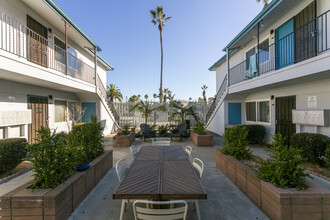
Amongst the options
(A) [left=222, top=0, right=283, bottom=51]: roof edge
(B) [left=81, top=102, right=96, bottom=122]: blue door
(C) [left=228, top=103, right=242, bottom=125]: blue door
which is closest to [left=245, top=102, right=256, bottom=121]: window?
(C) [left=228, top=103, right=242, bottom=125]: blue door

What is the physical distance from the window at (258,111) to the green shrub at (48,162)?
8.91 m

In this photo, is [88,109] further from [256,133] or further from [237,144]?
[256,133]

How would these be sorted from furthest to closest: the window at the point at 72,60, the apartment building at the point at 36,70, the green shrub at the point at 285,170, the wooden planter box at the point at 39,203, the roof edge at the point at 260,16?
the window at the point at 72,60, the roof edge at the point at 260,16, the apartment building at the point at 36,70, the green shrub at the point at 285,170, the wooden planter box at the point at 39,203

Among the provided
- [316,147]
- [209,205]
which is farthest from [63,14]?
[316,147]

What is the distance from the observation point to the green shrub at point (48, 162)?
2.38 m

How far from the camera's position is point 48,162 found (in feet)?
7.96

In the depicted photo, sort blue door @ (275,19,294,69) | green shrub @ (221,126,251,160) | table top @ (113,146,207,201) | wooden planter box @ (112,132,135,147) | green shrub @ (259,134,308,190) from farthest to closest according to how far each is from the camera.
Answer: wooden planter box @ (112,132,135,147) → blue door @ (275,19,294,69) → green shrub @ (221,126,251,160) → green shrub @ (259,134,308,190) → table top @ (113,146,207,201)

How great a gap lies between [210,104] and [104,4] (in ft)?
35.2

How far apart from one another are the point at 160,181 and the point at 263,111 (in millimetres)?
8222

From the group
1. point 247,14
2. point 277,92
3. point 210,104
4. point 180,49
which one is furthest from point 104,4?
point 277,92

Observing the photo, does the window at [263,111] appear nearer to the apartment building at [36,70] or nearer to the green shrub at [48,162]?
the green shrub at [48,162]

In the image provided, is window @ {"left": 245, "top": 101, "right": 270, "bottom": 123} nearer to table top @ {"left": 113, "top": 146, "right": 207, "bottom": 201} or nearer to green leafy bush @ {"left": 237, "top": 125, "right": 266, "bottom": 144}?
green leafy bush @ {"left": 237, "top": 125, "right": 266, "bottom": 144}

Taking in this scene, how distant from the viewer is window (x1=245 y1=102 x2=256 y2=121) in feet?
29.8

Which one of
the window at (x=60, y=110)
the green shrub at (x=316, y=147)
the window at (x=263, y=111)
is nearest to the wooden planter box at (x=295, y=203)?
the green shrub at (x=316, y=147)
